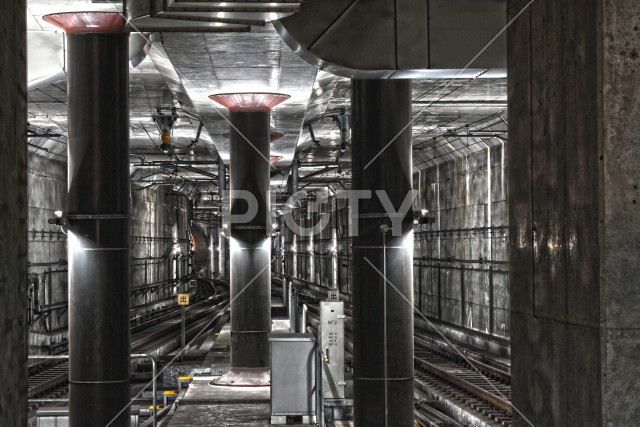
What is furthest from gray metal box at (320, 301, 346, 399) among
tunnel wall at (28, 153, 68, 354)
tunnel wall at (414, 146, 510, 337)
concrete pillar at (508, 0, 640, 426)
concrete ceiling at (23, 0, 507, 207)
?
tunnel wall at (28, 153, 68, 354)

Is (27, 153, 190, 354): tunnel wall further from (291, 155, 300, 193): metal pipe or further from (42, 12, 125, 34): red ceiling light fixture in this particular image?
(42, 12, 125, 34): red ceiling light fixture

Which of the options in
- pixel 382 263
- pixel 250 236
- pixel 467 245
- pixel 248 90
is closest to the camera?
pixel 382 263

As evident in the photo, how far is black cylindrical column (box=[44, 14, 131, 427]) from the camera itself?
1142 centimetres

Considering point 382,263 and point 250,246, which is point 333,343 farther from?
point 250,246

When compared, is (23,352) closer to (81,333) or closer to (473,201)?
(81,333)

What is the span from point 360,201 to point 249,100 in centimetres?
546

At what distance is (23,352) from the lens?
4.12 metres

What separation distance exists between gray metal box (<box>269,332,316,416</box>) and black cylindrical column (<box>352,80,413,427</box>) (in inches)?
64.5

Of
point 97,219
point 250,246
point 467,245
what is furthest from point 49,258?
point 97,219

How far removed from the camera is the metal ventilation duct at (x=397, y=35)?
9.40 meters

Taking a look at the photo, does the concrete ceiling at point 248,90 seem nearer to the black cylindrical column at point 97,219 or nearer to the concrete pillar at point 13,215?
the black cylindrical column at point 97,219

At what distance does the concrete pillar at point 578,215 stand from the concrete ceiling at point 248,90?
4.60 meters

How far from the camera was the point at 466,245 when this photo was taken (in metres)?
27.1

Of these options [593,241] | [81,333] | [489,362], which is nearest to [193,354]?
[489,362]
